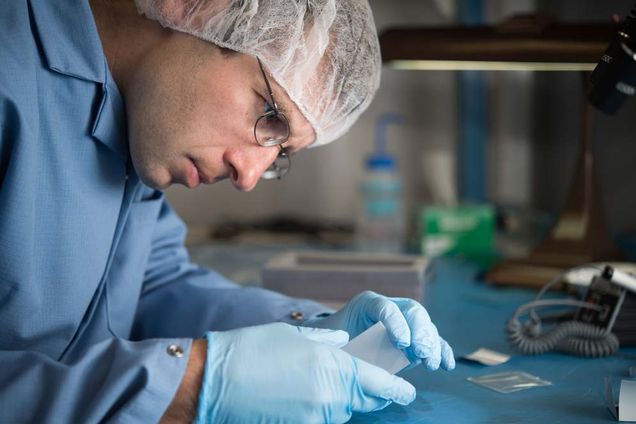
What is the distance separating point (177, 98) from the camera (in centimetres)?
111

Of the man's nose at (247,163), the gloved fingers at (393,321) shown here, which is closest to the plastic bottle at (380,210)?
the man's nose at (247,163)

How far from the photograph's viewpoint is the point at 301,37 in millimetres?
1133

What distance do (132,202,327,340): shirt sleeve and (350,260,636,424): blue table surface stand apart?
0.86 feet

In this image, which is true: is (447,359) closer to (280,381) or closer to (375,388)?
(375,388)

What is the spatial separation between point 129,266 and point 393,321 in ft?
1.75

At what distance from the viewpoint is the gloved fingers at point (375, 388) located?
0.93 meters

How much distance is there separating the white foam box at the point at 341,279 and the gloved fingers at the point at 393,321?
0.49m

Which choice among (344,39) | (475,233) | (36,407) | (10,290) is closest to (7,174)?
(10,290)

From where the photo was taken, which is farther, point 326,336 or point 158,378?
point 326,336

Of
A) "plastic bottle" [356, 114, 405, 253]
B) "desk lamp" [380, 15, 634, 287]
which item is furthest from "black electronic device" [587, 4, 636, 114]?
"plastic bottle" [356, 114, 405, 253]

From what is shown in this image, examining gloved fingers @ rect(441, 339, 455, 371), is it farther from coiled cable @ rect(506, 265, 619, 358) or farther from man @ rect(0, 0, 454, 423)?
coiled cable @ rect(506, 265, 619, 358)

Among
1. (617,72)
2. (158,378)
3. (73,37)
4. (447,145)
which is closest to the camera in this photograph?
(158,378)

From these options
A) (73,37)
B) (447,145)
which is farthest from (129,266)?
(447,145)

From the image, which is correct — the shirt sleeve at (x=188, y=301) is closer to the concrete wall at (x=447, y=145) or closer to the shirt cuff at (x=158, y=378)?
the shirt cuff at (x=158, y=378)
